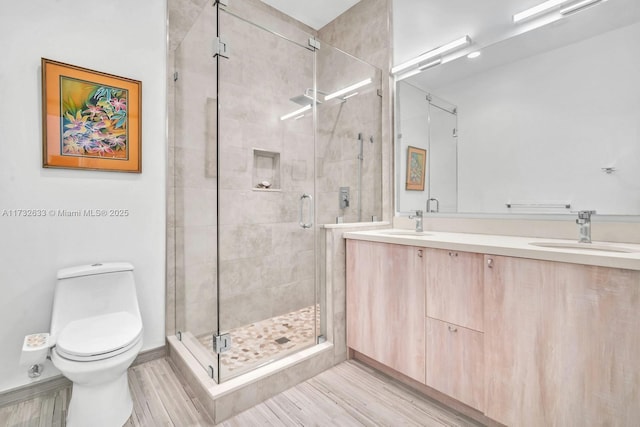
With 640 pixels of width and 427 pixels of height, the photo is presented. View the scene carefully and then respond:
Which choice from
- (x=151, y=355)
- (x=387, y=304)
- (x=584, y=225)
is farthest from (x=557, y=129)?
(x=151, y=355)

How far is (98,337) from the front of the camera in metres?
1.51

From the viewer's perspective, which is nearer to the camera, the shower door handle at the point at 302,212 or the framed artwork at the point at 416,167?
the shower door handle at the point at 302,212

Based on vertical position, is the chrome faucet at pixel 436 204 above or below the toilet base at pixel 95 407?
above

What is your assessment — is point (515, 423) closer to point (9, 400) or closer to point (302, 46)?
point (302, 46)

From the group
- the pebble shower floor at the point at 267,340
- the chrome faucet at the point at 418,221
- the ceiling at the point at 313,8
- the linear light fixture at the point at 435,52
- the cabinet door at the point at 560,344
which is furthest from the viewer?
the ceiling at the point at 313,8

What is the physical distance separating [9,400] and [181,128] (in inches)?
72.4

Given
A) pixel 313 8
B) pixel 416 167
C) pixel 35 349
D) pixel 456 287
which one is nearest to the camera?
pixel 35 349

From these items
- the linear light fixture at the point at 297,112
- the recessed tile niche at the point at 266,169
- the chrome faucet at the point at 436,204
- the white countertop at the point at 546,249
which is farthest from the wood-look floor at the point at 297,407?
the linear light fixture at the point at 297,112

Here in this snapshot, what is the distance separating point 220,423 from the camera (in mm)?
1520

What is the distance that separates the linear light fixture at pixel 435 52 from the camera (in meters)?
2.05

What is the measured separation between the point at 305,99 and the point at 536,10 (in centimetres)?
148

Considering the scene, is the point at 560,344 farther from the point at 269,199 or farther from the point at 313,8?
the point at 313,8

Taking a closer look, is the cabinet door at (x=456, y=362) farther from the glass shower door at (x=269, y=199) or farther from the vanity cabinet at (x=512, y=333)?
the glass shower door at (x=269, y=199)

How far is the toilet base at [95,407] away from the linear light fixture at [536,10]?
3.03 metres
